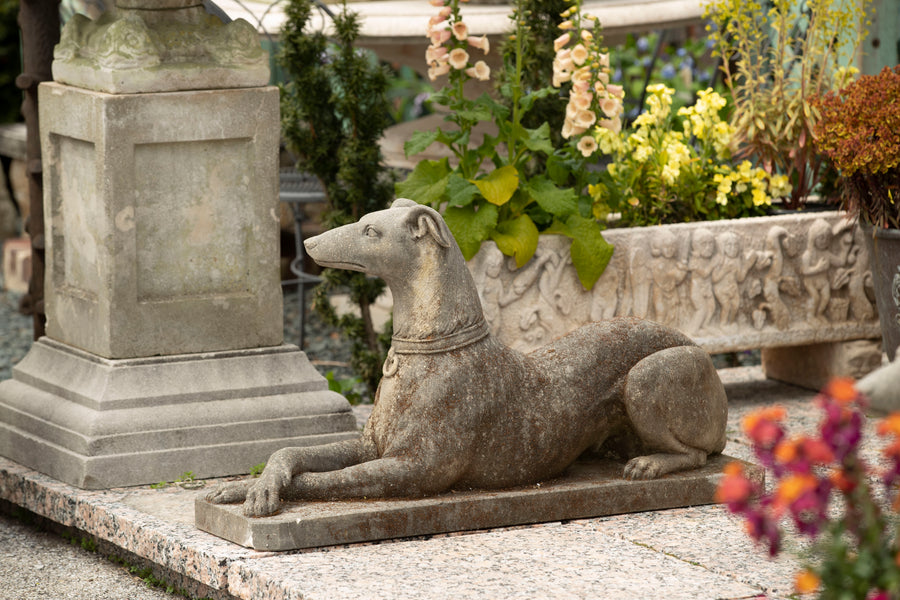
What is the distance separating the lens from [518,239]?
16.6ft

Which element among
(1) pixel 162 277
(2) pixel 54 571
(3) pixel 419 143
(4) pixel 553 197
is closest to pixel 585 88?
(4) pixel 553 197

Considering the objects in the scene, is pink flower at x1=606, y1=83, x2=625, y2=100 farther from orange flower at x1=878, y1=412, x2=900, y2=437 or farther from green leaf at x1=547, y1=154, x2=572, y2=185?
orange flower at x1=878, y1=412, x2=900, y2=437

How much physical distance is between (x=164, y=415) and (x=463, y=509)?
115cm

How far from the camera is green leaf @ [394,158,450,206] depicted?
504 centimetres

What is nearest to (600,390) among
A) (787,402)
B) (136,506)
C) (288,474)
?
(288,474)

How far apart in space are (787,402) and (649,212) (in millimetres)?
977

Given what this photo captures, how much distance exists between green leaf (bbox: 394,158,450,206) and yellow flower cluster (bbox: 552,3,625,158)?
0.49m

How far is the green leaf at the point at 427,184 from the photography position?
504 centimetres

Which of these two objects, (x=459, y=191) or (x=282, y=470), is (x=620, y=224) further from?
(x=282, y=470)

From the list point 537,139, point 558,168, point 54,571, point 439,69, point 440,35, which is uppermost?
point 440,35

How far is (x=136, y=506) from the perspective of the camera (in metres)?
4.18

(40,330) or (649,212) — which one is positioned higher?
(649,212)

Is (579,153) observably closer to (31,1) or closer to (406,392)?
(406,392)

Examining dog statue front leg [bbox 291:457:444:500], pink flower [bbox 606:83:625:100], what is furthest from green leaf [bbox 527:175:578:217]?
dog statue front leg [bbox 291:457:444:500]
